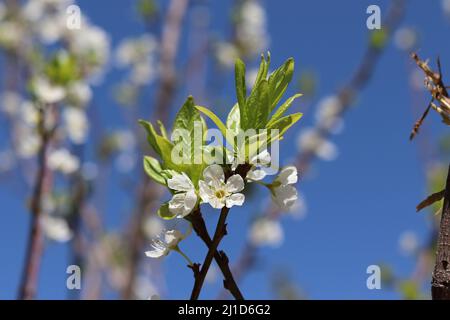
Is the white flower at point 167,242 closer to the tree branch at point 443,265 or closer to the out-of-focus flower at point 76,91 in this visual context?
the tree branch at point 443,265

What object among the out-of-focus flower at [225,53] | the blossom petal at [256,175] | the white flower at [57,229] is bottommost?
the blossom petal at [256,175]

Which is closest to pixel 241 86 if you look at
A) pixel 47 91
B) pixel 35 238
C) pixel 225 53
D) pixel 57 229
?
pixel 35 238

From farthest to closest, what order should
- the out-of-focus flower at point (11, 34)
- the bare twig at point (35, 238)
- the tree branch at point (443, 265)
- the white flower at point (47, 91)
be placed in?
the out-of-focus flower at point (11, 34) → the white flower at point (47, 91) → the bare twig at point (35, 238) → the tree branch at point (443, 265)

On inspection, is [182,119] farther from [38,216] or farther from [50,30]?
[50,30]

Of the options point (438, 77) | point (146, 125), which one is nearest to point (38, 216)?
point (146, 125)

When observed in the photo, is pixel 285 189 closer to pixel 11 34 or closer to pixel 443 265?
pixel 443 265

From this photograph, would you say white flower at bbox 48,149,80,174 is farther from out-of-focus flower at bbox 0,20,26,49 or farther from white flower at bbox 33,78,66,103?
out-of-focus flower at bbox 0,20,26,49

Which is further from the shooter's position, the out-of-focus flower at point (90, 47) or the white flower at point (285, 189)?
the out-of-focus flower at point (90, 47)

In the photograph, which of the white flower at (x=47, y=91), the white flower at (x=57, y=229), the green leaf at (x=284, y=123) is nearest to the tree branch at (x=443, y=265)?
the green leaf at (x=284, y=123)

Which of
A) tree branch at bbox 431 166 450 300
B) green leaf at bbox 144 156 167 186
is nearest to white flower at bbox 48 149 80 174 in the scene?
green leaf at bbox 144 156 167 186
